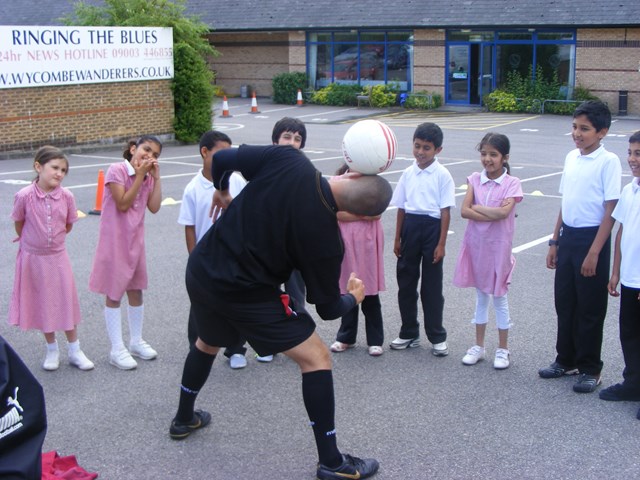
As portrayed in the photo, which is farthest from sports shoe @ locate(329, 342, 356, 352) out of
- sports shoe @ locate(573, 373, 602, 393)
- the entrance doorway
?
the entrance doorway

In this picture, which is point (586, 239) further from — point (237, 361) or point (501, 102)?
point (501, 102)

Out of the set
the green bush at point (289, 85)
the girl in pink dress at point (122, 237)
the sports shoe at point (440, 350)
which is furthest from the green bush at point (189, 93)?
the sports shoe at point (440, 350)

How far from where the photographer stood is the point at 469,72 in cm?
3262

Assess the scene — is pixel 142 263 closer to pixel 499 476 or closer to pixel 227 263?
pixel 227 263

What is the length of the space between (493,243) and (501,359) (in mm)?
836

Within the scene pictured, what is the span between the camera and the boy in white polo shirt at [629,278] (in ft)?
16.7

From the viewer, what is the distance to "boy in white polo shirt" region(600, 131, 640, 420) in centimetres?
509

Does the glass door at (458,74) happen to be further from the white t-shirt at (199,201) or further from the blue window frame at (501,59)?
the white t-shirt at (199,201)

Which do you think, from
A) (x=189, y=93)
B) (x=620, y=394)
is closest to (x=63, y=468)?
(x=620, y=394)

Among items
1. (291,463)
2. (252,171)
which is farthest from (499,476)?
(252,171)

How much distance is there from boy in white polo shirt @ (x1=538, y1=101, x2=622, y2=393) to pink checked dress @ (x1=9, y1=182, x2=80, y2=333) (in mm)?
3463

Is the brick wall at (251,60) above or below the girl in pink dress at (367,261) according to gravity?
above

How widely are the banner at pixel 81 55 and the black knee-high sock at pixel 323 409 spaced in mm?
14940

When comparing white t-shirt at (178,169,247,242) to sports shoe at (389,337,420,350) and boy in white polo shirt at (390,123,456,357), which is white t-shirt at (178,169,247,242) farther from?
sports shoe at (389,337,420,350)
